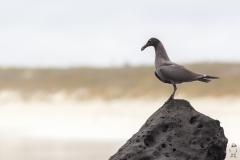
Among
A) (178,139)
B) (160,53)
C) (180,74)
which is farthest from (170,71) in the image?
(178,139)

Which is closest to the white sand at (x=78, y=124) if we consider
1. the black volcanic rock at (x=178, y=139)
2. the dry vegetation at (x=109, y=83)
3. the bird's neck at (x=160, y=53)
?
the dry vegetation at (x=109, y=83)

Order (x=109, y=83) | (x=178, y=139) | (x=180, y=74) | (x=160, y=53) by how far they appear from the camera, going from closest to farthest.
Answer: (x=178, y=139)
(x=180, y=74)
(x=160, y=53)
(x=109, y=83)

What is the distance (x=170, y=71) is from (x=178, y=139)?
825 mm

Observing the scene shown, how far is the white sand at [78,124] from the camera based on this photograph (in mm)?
22172

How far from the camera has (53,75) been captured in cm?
5178

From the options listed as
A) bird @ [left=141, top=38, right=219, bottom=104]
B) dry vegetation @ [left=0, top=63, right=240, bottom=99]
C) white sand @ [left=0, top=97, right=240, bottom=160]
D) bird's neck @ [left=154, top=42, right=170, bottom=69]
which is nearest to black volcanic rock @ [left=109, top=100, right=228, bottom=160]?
bird @ [left=141, top=38, right=219, bottom=104]

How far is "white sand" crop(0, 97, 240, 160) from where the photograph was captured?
2217 centimetres

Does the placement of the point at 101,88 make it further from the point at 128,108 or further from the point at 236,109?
the point at 236,109

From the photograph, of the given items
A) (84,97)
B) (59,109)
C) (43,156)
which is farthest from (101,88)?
(43,156)

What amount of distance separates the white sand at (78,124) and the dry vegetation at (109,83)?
1.49 metres

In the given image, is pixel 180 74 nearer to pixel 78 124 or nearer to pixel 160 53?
pixel 160 53

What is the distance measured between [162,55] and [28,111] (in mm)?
31011

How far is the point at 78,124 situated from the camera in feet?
106

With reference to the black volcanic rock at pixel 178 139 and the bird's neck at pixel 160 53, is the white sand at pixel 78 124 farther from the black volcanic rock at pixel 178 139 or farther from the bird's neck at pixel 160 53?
the black volcanic rock at pixel 178 139
